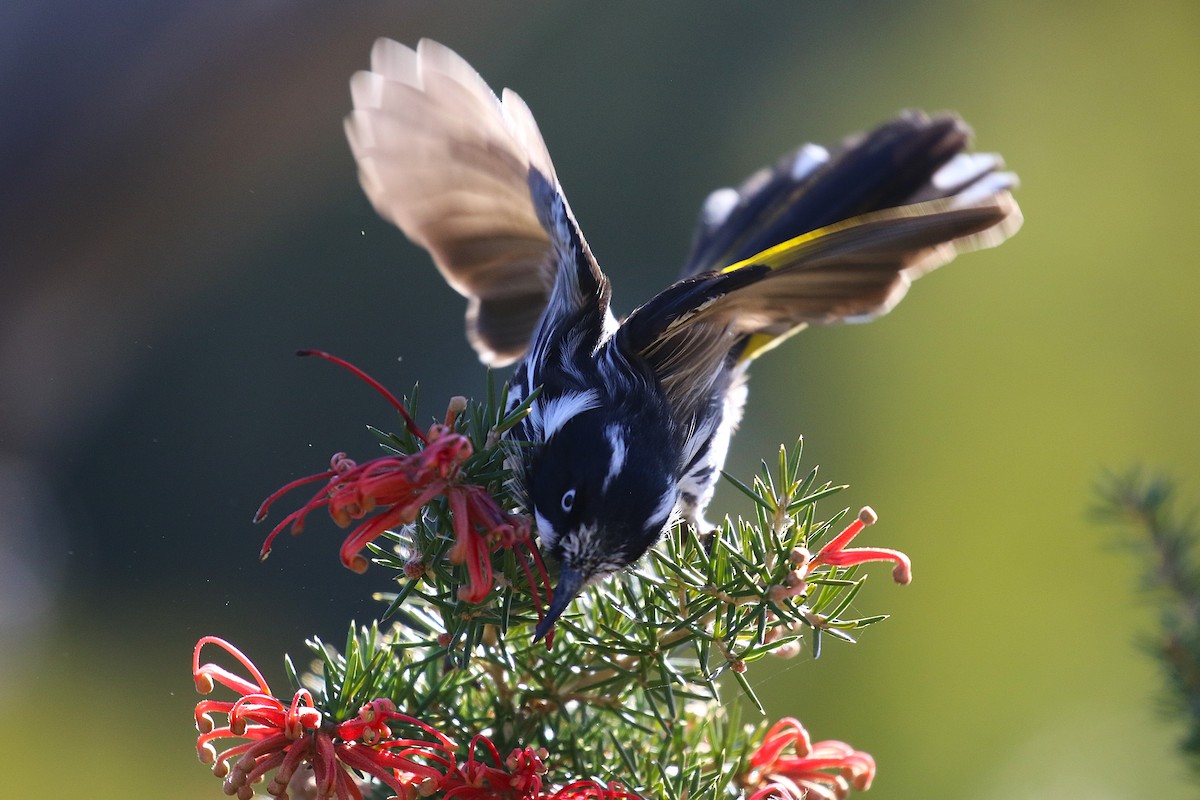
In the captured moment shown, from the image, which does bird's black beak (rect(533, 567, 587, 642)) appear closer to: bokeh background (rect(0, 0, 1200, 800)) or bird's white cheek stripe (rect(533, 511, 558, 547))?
bird's white cheek stripe (rect(533, 511, 558, 547))

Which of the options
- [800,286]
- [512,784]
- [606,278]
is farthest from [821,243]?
[512,784]

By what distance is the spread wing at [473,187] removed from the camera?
1580 millimetres

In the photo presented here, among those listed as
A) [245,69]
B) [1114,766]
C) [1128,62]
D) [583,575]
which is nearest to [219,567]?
[583,575]

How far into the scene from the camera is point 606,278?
5.21ft

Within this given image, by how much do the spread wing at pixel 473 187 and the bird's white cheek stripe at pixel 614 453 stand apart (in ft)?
1.08

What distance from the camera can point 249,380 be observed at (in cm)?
198

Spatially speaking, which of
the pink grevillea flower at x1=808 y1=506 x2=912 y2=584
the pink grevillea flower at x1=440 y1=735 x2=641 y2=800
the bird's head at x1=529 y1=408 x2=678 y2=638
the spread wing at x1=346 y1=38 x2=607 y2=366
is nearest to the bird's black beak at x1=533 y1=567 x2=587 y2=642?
the bird's head at x1=529 y1=408 x2=678 y2=638

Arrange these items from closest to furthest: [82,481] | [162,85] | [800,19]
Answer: [82,481] < [162,85] < [800,19]

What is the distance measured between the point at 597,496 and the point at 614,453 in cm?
9

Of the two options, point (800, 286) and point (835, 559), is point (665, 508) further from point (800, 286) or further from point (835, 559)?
point (800, 286)

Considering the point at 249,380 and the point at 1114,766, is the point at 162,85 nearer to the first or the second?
the point at 249,380

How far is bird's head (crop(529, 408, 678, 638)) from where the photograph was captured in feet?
3.62

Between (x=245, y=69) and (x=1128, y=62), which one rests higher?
(x=245, y=69)

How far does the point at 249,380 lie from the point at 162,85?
2.40 meters
